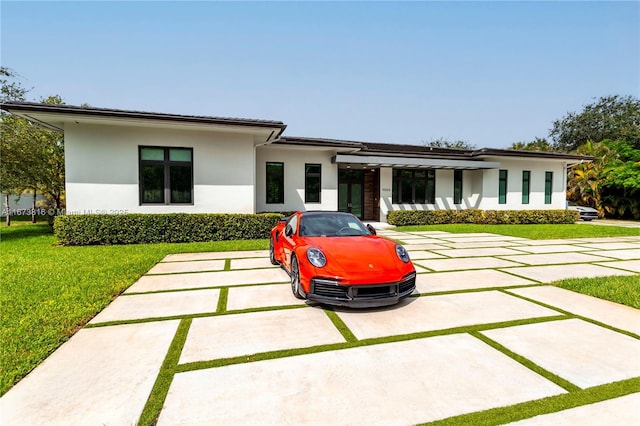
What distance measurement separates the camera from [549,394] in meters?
2.13

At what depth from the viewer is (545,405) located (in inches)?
79.0

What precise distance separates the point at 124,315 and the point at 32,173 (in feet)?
40.5

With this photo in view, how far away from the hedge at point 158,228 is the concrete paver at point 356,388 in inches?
323

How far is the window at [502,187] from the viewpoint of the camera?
18.5m

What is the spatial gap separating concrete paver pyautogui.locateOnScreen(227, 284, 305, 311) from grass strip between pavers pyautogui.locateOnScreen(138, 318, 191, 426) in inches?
36.1

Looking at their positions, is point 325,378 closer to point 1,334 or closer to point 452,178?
point 1,334

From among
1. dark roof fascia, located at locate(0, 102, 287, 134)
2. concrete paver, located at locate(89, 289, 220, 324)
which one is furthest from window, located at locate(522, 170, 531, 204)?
concrete paver, located at locate(89, 289, 220, 324)

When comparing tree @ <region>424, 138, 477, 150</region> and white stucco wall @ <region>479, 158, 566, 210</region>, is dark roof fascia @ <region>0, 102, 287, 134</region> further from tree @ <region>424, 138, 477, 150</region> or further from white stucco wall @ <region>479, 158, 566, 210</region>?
tree @ <region>424, 138, 477, 150</region>

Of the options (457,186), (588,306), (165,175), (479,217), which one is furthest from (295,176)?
(588,306)

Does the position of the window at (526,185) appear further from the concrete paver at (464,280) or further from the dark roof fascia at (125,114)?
the dark roof fascia at (125,114)

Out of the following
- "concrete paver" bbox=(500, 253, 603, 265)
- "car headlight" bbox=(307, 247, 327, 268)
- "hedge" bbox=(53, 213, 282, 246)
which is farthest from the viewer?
"hedge" bbox=(53, 213, 282, 246)

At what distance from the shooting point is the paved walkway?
1.97 m

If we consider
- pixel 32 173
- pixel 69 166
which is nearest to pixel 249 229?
pixel 69 166

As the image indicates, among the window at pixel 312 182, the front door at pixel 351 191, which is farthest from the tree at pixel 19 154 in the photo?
the front door at pixel 351 191
